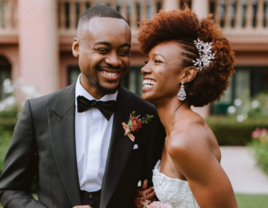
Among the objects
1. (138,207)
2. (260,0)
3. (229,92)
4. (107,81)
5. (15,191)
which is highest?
(260,0)

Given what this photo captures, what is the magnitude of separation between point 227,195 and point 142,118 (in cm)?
85

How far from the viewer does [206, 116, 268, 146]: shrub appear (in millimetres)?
9477

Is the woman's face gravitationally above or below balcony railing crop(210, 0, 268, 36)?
below

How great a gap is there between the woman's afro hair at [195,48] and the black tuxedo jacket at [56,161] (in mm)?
594

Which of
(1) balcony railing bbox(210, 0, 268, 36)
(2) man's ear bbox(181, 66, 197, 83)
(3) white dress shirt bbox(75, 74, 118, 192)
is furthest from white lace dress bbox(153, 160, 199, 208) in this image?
(1) balcony railing bbox(210, 0, 268, 36)

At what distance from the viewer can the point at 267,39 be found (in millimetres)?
10555

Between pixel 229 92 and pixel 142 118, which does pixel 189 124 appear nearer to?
pixel 142 118

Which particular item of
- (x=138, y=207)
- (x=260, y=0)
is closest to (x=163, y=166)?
(x=138, y=207)

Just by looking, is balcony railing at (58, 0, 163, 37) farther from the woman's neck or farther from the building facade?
the woman's neck

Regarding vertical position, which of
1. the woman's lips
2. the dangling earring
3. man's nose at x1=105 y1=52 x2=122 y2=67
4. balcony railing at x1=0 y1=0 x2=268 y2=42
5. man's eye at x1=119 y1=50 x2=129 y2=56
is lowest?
the dangling earring

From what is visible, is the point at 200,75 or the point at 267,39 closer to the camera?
the point at 200,75

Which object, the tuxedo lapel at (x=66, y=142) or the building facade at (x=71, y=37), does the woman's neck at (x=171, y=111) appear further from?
the building facade at (x=71, y=37)

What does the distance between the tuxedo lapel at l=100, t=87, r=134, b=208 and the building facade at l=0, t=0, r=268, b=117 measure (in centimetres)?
812

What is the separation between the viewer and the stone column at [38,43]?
10078mm
